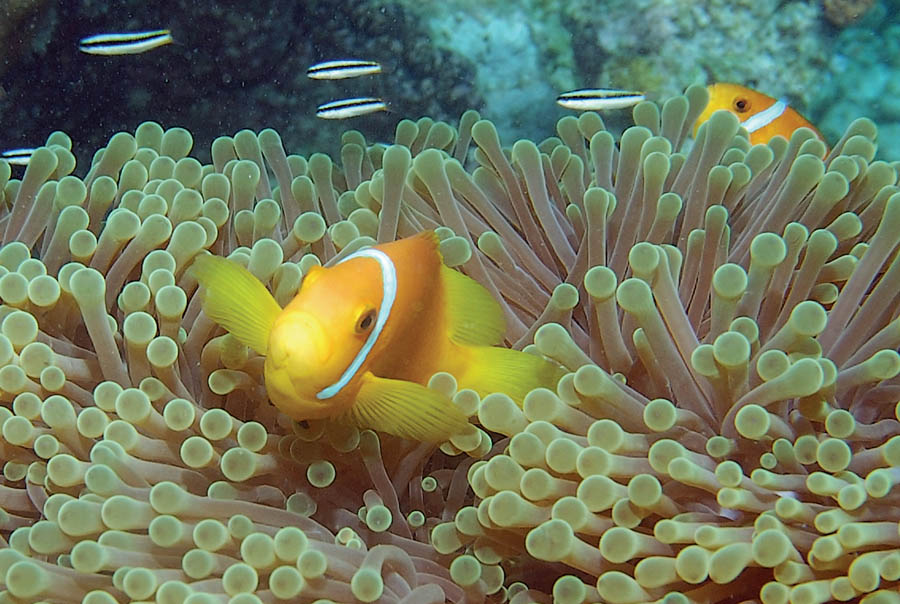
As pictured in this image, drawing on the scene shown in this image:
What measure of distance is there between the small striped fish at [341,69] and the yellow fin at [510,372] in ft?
5.72

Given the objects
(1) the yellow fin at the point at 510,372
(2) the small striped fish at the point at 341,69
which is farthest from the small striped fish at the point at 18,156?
(1) the yellow fin at the point at 510,372

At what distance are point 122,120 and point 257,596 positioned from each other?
8.34ft

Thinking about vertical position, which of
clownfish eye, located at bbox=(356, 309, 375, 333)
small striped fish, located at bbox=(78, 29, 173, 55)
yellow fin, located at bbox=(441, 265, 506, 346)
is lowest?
yellow fin, located at bbox=(441, 265, 506, 346)

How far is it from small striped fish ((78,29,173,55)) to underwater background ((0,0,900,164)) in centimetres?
28

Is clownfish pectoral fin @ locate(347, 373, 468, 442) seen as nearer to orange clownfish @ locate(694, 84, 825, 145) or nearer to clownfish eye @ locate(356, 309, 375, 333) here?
clownfish eye @ locate(356, 309, 375, 333)

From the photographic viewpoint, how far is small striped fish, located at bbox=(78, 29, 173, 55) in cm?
275

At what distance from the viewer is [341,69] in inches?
115

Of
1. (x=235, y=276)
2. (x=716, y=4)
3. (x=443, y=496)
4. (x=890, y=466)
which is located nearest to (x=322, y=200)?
(x=235, y=276)

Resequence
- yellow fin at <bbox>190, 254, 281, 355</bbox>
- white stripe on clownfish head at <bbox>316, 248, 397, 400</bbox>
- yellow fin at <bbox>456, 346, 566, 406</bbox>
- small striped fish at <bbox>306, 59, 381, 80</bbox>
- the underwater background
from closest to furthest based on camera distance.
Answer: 1. white stripe on clownfish head at <bbox>316, 248, 397, 400</bbox>
2. yellow fin at <bbox>190, 254, 281, 355</bbox>
3. yellow fin at <bbox>456, 346, 566, 406</bbox>
4. small striped fish at <bbox>306, 59, 381, 80</bbox>
5. the underwater background

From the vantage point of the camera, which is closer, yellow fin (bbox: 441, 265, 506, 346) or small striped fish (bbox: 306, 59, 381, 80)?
yellow fin (bbox: 441, 265, 506, 346)

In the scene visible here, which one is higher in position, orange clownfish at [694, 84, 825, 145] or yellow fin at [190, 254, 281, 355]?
yellow fin at [190, 254, 281, 355]

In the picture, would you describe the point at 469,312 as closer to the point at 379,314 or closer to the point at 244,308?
the point at 379,314

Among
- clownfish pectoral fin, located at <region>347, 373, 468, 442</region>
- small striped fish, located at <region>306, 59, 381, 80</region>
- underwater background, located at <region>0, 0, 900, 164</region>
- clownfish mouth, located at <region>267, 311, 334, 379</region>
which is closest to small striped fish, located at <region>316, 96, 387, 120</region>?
small striped fish, located at <region>306, 59, 381, 80</region>

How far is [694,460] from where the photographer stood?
1.30m
